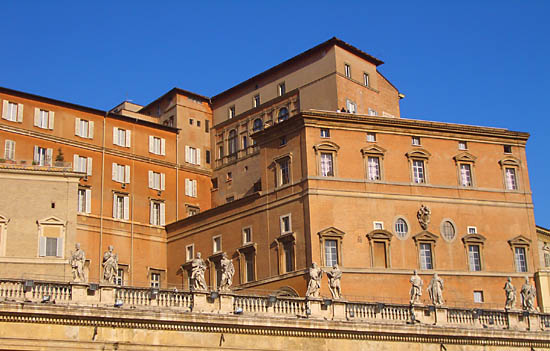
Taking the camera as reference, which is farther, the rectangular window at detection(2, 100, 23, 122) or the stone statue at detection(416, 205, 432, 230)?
the rectangular window at detection(2, 100, 23, 122)

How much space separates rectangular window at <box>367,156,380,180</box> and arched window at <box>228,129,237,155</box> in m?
17.9

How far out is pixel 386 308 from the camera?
37.4 metres

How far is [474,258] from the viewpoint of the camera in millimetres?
60781

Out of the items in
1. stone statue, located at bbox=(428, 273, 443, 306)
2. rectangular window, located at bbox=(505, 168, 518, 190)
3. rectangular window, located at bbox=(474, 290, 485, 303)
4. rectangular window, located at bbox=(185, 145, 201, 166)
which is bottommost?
stone statue, located at bbox=(428, 273, 443, 306)

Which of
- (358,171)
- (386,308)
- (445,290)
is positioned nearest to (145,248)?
(358,171)

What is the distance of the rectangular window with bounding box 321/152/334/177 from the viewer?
59.6 metres

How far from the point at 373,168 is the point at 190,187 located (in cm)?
2023

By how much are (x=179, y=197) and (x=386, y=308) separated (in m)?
38.7

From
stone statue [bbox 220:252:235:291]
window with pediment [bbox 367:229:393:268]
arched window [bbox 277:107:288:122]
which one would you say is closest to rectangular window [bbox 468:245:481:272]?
window with pediment [bbox 367:229:393:268]

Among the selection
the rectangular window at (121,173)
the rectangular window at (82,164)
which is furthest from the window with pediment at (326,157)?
the rectangular window at (82,164)

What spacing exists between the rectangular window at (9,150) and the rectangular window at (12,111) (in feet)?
6.12

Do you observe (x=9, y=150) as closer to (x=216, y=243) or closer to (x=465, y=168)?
(x=216, y=243)

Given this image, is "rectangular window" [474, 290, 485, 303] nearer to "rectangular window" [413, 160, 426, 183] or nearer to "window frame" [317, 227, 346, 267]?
"rectangular window" [413, 160, 426, 183]

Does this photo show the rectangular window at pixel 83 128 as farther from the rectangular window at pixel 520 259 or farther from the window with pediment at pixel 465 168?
the rectangular window at pixel 520 259
